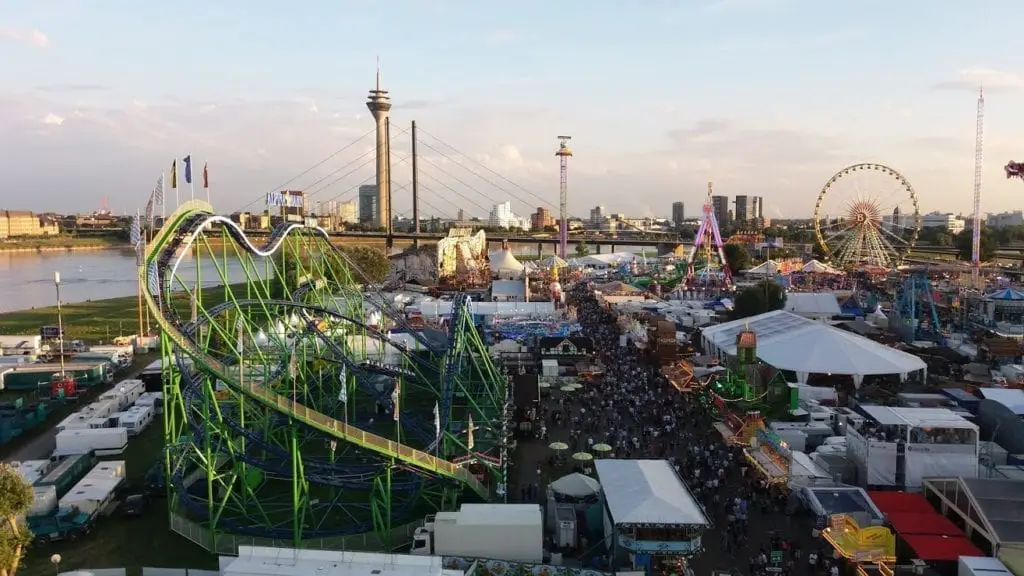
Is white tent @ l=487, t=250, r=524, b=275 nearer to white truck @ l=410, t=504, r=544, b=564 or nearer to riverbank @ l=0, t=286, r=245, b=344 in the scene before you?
riverbank @ l=0, t=286, r=245, b=344

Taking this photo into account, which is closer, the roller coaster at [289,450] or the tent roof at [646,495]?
the tent roof at [646,495]

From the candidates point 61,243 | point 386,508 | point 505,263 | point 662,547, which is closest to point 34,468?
point 386,508

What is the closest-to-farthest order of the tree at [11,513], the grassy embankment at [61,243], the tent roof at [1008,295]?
1. the tree at [11,513]
2. the tent roof at [1008,295]
3. the grassy embankment at [61,243]

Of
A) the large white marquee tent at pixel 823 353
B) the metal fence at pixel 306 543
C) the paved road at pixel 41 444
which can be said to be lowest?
the paved road at pixel 41 444

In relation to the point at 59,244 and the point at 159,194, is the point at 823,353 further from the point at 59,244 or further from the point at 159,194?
the point at 59,244

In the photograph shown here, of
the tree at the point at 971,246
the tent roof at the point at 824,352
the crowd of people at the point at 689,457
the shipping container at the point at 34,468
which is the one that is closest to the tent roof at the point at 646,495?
the crowd of people at the point at 689,457

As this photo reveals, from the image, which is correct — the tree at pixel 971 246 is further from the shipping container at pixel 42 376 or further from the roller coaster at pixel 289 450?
the shipping container at pixel 42 376
